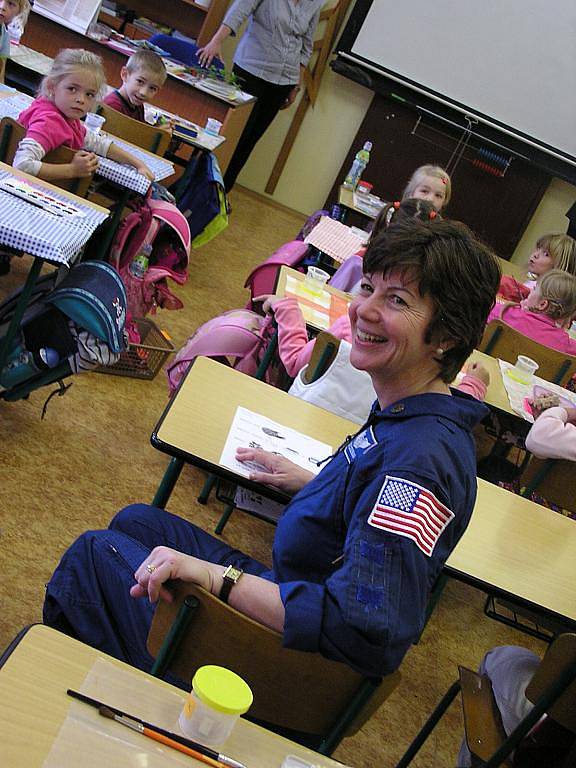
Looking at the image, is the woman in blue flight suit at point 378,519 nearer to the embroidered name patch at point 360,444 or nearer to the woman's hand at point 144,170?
the embroidered name patch at point 360,444

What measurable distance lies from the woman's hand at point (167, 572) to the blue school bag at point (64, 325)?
1317 mm

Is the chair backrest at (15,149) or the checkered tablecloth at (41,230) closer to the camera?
the checkered tablecloth at (41,230)

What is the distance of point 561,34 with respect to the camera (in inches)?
280

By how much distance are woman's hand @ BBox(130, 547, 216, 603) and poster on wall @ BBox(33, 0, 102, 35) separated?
459 cm

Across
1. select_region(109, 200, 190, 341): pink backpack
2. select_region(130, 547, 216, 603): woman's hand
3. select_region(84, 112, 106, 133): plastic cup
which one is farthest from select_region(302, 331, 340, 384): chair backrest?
select_region(84, 112, 106, 133): plastic cup

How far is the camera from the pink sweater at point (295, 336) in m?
2.66

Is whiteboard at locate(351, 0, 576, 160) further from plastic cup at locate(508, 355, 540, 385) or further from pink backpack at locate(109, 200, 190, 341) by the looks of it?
plastic cup at locate(508, 355, 540, 385)

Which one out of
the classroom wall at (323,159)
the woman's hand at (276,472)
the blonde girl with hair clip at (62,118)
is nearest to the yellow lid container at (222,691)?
the woman's hand at (276,472)

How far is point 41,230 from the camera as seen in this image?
232cm

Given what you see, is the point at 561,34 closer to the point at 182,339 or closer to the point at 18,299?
the point at 182,339

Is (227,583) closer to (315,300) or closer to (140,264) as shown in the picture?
(315,300)

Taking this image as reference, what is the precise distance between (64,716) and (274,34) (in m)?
5.88

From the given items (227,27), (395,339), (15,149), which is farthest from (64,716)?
(227,27)

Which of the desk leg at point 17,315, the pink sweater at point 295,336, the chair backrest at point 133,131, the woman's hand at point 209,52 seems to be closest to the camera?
the desk leg at point 17,315
